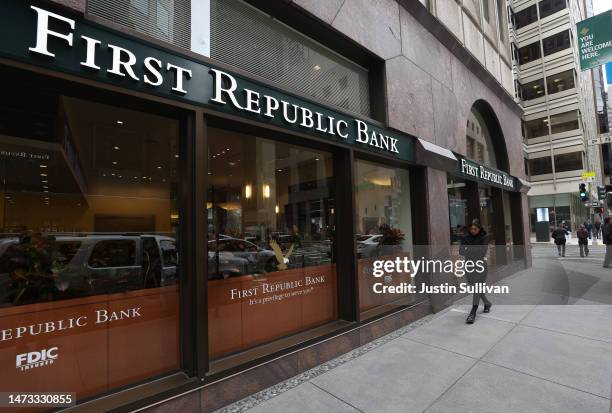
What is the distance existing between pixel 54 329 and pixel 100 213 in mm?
6425

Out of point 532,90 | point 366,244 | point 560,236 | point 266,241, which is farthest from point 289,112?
point 532,90

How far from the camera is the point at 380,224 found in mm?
6926

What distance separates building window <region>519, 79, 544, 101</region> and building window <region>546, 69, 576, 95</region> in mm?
653

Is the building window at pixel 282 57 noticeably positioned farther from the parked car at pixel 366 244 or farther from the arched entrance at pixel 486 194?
the arched entrance at pixel 486 194

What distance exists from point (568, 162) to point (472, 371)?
40.7 m

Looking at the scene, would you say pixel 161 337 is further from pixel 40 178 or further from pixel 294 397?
pixel 40 178

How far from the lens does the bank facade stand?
119 inches

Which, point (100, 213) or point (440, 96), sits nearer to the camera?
point (440, 96)

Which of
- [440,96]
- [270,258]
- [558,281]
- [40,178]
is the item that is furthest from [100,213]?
[558,281]

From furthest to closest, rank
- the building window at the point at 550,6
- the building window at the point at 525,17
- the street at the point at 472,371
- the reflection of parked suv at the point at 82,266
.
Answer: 1. the building window at the point at 525,17
2. the building window at the point at 550,6
3. the street at the point at 472,371
4. the reflection of parked suv at the point at 82,266

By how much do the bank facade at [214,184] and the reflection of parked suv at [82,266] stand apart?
0.8 inches

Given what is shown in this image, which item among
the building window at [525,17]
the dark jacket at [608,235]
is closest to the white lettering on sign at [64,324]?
the dark jacket at [608,235]

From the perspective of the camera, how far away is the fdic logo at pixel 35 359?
2.76 metres

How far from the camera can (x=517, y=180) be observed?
12.6 m
